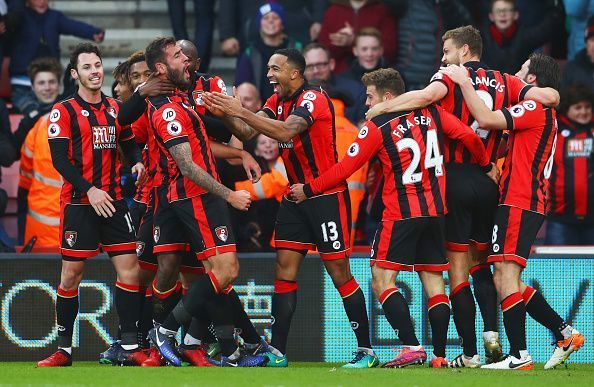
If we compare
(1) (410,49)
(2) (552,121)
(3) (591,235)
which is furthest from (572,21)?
(2) (552,121)

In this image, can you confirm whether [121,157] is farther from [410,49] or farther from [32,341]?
[410,49]

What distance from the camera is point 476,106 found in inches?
371

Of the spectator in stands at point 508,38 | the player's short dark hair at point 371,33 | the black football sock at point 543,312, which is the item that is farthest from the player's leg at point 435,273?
the spectator in stands at point 508,38

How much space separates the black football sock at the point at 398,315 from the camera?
31.0 ft

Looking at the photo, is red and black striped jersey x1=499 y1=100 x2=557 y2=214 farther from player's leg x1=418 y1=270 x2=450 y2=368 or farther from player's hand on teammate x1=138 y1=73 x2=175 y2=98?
player's hand on teammate x1=138 y1=73 x2=175 y2=98

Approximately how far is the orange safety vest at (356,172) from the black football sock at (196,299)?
2.84 meters

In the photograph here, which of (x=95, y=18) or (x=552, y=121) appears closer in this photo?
(x=552, y=121)

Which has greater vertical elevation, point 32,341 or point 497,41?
point 497,41

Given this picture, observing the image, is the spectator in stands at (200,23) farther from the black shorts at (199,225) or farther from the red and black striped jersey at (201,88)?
the black shorts at (199,225)

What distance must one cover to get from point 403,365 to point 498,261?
1018mm

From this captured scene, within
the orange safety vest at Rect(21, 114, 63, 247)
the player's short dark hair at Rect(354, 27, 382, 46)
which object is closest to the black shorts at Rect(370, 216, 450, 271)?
the orange safety vest at Rect(21, 114, 63, 247)

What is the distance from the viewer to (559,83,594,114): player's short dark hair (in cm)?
1277

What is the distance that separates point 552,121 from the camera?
9.67 meters

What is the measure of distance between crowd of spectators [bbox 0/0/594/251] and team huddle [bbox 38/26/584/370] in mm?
2291
